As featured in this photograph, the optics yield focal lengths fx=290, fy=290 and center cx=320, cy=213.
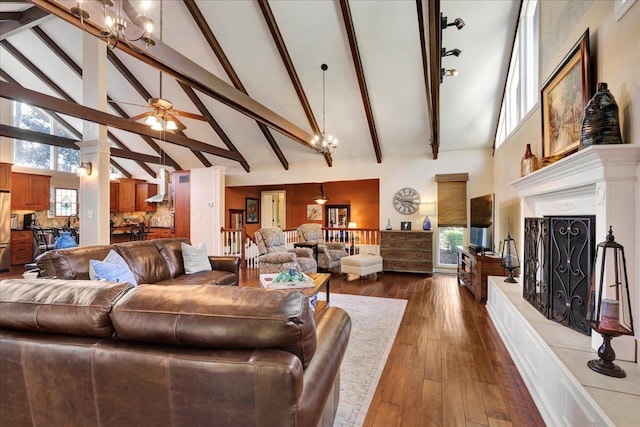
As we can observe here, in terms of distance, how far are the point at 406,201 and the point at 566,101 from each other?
4.59 metres

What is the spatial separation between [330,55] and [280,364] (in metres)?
5.34

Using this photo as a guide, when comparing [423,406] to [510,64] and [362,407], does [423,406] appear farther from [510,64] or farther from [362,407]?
[510,64]

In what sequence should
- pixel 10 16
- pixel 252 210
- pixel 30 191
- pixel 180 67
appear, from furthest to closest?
pixel 252 210 < pixel 30 191 < pixel 10 16 < pixel 180 67

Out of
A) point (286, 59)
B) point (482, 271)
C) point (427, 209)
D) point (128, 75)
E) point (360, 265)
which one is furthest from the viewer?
point (427, 209)

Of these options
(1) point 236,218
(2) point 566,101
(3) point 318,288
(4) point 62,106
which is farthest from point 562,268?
(1) point 236,218

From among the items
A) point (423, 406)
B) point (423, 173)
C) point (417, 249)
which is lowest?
point (423, 406)

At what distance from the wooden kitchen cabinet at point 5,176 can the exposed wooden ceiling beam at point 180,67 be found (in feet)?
20.1

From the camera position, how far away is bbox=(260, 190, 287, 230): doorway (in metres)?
10.5

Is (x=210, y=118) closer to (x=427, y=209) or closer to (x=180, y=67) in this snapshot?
(x=180, y=67)

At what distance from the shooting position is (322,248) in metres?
6.67

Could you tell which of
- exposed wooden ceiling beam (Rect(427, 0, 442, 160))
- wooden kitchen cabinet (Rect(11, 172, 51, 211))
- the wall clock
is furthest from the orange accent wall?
wooden kitchen cabinet (Rect(11, 172, 51, 211))

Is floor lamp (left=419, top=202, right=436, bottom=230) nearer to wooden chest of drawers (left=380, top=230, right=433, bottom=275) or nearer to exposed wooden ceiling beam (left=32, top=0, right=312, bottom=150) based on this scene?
wooden chest of drawers (left=380, top=230, right=433, bottom=275)

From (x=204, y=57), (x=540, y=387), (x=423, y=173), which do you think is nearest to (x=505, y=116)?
(x=423, y=173)

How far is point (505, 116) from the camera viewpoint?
527 cm
